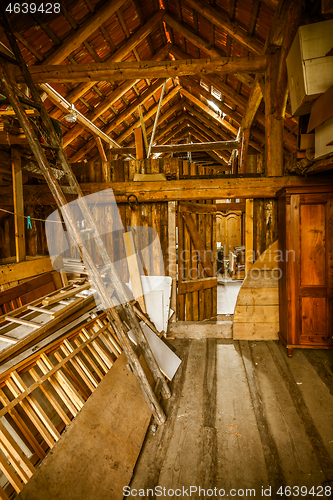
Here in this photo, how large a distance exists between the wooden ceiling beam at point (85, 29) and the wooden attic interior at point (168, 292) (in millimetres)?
31

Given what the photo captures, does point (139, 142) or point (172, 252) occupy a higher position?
point (139, 142)

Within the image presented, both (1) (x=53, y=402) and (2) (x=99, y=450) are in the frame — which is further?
(1) (x=53, y=402)

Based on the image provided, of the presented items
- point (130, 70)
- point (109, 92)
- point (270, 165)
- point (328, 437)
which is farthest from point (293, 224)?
point (109, 92)

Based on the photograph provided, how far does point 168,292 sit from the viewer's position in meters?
4.35

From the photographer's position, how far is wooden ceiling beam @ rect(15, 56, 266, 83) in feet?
12.3

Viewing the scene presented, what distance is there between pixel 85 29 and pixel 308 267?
5.60m

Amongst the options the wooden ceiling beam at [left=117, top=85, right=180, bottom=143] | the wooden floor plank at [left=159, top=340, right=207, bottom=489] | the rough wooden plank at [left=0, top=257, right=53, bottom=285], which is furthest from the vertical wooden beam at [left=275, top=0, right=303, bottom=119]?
the wooden ceiling beam at [left=117, top=85, right=180, bottom=143]

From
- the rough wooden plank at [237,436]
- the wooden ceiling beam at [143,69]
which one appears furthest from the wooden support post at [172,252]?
the wooden ceiling beam at [143,69]

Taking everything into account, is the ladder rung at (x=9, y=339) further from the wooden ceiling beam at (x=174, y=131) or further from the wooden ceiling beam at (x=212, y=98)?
the wooden ceiling beam at (x=174, y=131)

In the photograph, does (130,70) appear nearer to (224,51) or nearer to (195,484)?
(224,51)

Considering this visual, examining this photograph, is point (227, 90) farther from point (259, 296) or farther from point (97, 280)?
point (97, 280)

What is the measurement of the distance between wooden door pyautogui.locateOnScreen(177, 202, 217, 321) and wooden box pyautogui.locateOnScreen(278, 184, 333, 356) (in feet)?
5.73

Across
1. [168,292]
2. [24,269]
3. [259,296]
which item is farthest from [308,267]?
[24,269]

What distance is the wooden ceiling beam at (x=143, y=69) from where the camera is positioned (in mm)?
3750
